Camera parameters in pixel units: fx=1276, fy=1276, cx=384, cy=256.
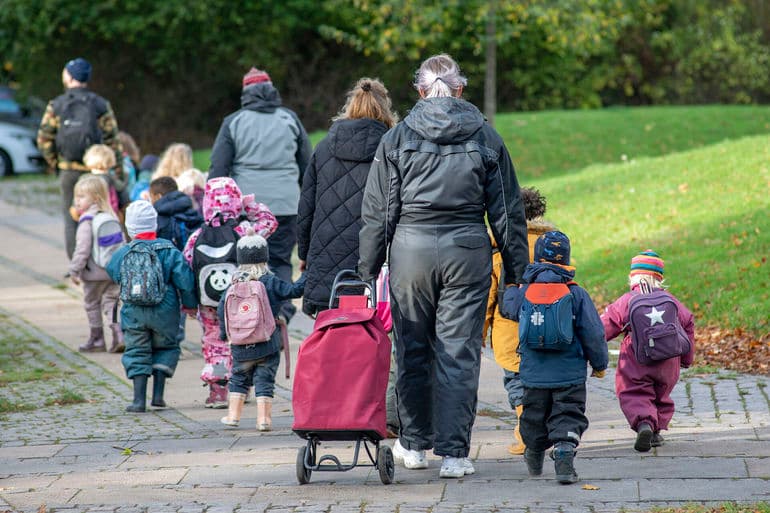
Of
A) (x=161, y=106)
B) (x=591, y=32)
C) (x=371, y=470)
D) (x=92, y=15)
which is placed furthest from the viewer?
(x=161, y=106)

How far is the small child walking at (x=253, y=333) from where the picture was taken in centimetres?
737

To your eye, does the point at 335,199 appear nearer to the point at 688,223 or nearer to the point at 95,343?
the point at 95,343

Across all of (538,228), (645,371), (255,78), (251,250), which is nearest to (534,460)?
(645,371)

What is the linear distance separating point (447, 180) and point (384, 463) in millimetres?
1364

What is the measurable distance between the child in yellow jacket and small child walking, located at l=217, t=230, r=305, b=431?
4.24 ft

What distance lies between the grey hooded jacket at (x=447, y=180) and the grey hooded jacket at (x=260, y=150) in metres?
3.39

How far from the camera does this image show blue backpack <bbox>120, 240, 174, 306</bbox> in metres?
7.97

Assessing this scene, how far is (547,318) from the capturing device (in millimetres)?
5941

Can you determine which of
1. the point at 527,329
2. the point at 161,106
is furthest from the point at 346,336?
the point at 161,106

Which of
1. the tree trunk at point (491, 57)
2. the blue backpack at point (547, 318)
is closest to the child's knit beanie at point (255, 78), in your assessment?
the blue backpack at point (547, 318)

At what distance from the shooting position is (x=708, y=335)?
31.9ft

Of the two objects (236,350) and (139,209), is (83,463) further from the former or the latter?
(139,209)

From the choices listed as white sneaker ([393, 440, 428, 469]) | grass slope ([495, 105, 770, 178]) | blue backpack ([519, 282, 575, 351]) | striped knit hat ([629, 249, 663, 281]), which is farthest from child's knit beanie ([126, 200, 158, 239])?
grass slope ([495, 105, 770, 178])

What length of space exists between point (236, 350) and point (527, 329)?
216 cm
